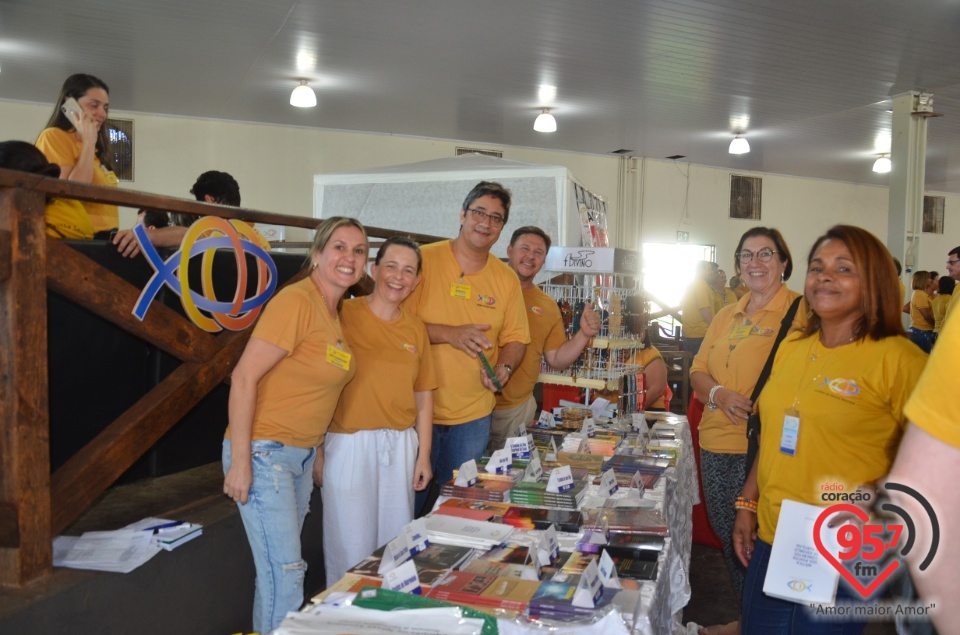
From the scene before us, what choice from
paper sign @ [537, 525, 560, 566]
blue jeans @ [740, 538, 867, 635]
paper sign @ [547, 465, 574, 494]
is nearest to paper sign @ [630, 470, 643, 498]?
paper sign @ [547, 465, 574, 494]

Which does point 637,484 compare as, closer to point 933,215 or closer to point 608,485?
point 608,485

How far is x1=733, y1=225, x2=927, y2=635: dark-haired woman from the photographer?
1.80 m

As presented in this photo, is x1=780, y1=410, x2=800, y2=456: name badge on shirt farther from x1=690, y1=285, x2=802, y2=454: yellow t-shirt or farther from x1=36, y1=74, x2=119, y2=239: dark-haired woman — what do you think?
x1=36, y1=74, x2=119, y2=239: dark-haired woman

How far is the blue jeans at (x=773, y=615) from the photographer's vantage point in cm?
179

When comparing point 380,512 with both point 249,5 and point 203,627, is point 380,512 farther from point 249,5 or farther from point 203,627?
point 249,5

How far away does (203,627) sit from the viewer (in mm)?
2590

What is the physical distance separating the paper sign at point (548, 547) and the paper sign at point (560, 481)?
0.43 meters

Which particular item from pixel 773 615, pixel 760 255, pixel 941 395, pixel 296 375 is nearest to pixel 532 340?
pixel 760 255

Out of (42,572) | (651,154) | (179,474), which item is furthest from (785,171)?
(42,572)

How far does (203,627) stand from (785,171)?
498 inches

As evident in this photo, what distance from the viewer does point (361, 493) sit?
8.23ft

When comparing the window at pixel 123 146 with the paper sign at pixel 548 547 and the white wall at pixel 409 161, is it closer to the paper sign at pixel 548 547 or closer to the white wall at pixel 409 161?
the white wall at pixel 409 161

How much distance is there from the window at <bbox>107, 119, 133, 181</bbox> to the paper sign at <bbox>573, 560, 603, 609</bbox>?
9351mm
